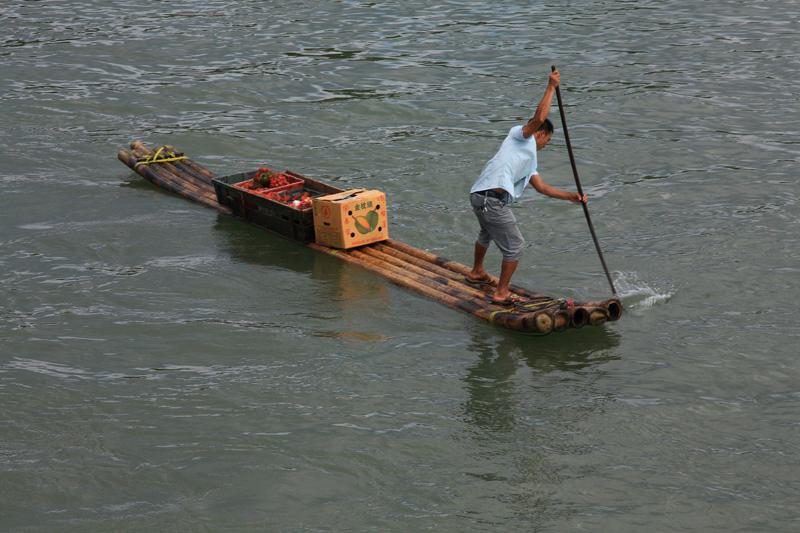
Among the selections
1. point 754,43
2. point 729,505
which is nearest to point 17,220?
point 729,505

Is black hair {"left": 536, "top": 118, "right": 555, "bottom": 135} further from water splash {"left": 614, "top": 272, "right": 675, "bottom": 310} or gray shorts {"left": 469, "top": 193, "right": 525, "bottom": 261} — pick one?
water splash {"left": 614, "top": 272, "right": 675, "bottom": 310}

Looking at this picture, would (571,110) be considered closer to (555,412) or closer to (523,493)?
(555,412)

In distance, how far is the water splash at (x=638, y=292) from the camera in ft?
36.0

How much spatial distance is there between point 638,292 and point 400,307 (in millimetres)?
2319

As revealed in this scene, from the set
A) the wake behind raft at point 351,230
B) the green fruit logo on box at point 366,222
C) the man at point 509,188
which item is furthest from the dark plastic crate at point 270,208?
the man at point 509,188

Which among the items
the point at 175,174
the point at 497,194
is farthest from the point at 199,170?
the point at 497,194

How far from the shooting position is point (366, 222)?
12.0 m

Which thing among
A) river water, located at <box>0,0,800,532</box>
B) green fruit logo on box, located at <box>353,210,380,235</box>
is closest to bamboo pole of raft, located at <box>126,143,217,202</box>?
river water, located at <box>0,0,800,532</box>

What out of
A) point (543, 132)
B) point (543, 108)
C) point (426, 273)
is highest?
point (543, 108)

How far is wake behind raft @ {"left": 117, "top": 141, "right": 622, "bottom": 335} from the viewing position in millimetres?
10141

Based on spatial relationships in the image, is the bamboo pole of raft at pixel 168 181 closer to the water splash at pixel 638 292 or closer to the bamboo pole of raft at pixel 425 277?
the bamboo pole of raft at pixel 425 277

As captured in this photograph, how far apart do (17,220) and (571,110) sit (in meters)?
8.20

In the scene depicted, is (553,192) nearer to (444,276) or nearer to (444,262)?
(444,276)

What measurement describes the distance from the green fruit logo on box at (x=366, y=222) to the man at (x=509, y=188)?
177cm
